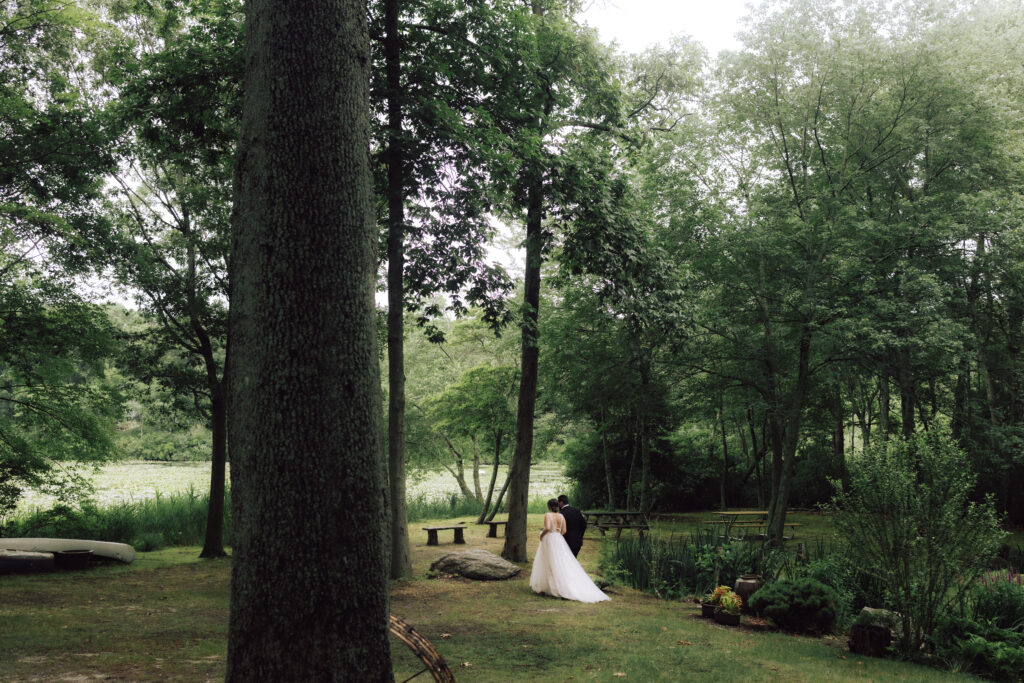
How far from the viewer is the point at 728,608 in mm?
8586

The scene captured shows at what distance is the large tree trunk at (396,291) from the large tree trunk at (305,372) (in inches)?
307

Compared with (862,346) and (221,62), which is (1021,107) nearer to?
(862,346)

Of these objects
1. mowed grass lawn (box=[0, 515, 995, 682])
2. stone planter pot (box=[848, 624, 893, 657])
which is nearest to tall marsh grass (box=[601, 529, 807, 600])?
mowed grass lawn (box=[0, 515, 995, 682])

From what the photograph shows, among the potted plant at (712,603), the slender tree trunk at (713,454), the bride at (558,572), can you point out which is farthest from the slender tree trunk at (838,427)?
the potted plant at (712,603)

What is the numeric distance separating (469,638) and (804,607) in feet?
13.6

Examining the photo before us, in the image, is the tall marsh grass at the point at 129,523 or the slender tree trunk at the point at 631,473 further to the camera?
the slender tree trunk at the point at 631,473

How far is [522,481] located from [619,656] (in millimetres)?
6706

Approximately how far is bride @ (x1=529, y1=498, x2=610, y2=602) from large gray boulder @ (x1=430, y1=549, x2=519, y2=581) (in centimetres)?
87

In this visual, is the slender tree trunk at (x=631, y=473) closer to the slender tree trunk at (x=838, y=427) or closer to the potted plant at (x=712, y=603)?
the slender tree trunk at (x=838, y=427)

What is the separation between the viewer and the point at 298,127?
304 centimetres

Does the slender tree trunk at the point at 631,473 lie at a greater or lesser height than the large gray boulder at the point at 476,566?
greater

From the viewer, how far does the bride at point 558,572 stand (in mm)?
10008

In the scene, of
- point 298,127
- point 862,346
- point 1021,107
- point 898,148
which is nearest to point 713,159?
point 898,148

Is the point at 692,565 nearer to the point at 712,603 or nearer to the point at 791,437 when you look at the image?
the point at 712,603
